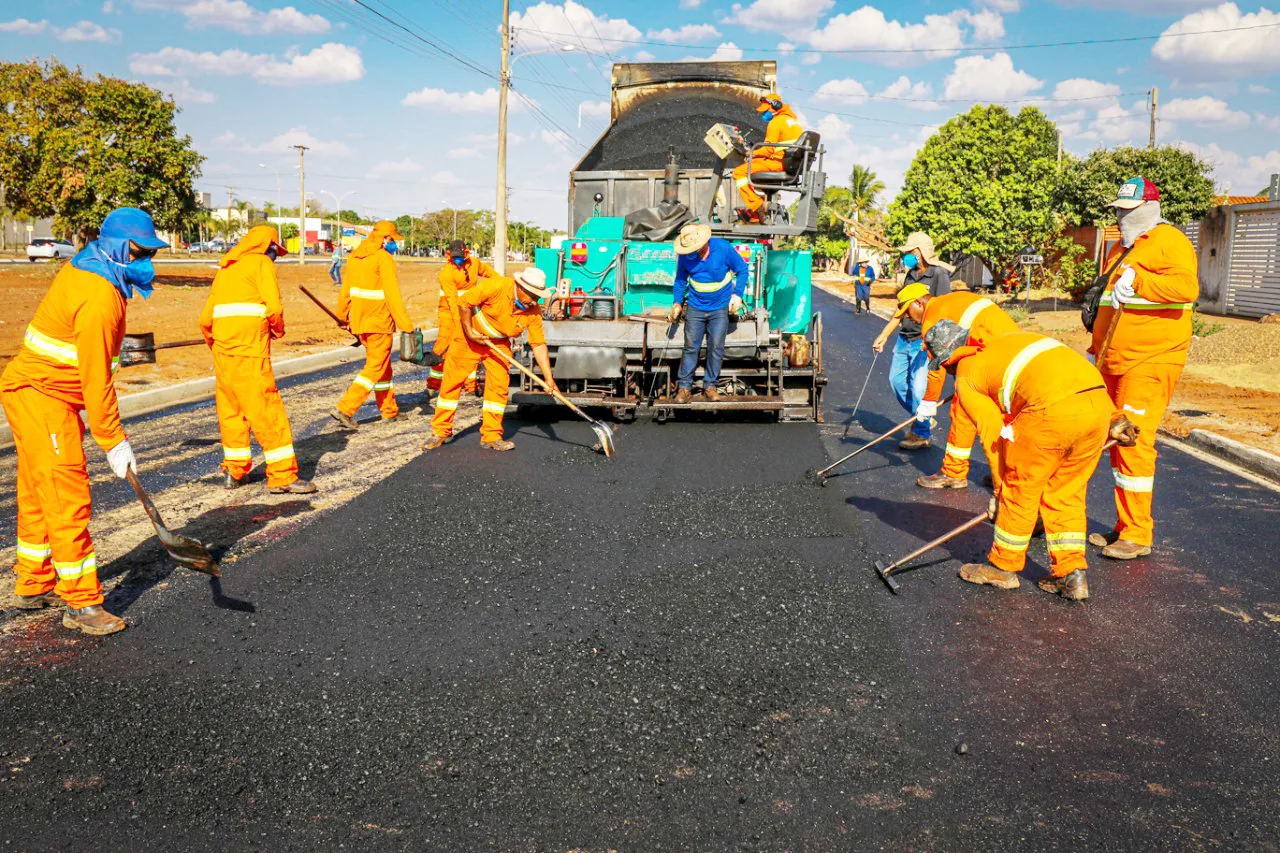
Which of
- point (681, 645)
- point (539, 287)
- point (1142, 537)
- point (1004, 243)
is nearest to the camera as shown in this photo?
point (681, 645)

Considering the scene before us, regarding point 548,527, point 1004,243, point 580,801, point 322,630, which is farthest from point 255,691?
point 1004,243

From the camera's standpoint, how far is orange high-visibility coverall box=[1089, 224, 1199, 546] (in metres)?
4.72

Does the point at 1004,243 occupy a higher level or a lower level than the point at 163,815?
higher

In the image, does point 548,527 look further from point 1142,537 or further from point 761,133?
point 761,133

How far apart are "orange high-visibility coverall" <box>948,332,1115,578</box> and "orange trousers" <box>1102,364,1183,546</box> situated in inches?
29.9

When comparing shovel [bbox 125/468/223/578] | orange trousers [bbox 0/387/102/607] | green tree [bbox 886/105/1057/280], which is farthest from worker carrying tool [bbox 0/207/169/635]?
green tree [bbox 886/105/1057/280]

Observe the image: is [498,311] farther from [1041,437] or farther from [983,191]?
[983,191]

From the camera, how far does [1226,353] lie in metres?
13.6

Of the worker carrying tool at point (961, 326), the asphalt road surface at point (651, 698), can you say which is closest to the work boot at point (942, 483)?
the worker carrying tool at point (961, 326)

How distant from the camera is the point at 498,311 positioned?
7.40 metres

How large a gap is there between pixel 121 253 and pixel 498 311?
353 centimetres

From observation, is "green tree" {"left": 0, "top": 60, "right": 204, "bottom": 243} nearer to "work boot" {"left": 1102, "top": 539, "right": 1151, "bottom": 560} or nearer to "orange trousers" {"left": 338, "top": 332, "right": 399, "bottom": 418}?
"orange trousers" {"left": 338, "top": 332, "right": 399, "bottom": 418}

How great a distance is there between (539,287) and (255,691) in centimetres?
459

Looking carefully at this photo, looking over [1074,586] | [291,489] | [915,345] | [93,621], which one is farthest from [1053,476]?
[291,489]
